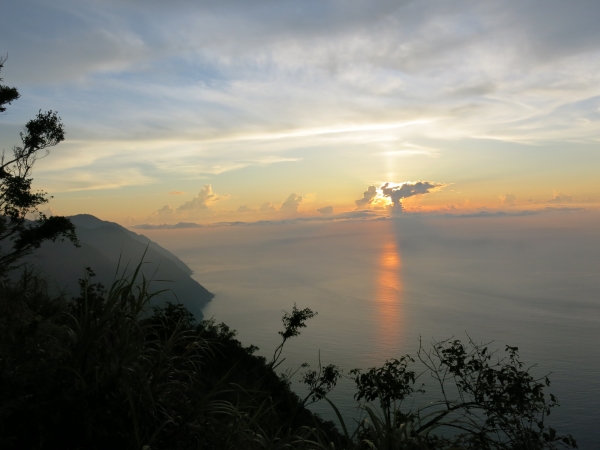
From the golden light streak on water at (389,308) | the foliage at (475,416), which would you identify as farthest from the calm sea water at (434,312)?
the foliage at (475,416)

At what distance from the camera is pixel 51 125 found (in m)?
17.4

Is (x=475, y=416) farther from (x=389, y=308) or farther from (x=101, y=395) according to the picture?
(x=389, y=308)

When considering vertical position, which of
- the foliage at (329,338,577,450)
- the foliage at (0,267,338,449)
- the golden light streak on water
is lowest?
the golden light streak on water

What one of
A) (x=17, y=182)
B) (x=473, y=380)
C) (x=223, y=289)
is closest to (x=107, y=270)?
(x=223, y=289)

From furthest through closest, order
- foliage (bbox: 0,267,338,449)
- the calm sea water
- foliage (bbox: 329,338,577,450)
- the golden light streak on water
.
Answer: the golden light streak on water
the calm sea water
foliage (bbox: 329,338,577,450)
foliage (bbox: 0,267,338,449)

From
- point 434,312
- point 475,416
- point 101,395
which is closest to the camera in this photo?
point 101,395

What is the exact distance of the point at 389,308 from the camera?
271 feet

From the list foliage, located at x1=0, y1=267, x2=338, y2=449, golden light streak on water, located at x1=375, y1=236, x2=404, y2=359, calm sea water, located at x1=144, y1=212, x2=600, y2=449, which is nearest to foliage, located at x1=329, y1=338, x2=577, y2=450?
foliage, located at x1=0, y1=267, x2=338, y2=449

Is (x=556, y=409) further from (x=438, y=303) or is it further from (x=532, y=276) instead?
(x=532, y=276)

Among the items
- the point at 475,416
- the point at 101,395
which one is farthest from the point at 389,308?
the point at 101,395

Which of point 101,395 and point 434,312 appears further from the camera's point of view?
point 434,312

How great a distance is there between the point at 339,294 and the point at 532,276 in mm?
56366

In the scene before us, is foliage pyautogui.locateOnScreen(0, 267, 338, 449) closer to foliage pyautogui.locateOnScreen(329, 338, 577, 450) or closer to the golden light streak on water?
foliage pyautogui.locateOnScreen(329, 338, 577, 450)

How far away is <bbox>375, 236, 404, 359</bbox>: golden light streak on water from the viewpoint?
6106 cm
